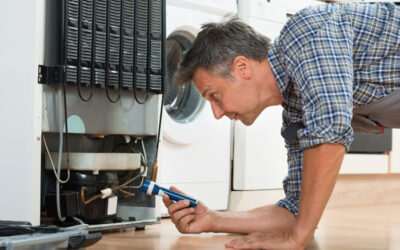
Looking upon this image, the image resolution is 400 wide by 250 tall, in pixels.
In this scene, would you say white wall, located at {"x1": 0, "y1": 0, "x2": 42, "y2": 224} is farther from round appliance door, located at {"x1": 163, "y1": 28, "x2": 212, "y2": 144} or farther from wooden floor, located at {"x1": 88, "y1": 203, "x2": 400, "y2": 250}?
round appliance door, located at {"x1": 163, "y1": 28, "x2": 212, "y2": 144}

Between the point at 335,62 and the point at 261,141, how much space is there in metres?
1.28

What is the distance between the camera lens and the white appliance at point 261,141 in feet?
8.14

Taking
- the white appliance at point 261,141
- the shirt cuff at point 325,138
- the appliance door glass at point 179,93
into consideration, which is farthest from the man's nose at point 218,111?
the white appliance at point 261,141

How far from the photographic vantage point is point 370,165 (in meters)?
3.20

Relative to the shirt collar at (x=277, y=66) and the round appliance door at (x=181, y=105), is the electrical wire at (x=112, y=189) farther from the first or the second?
the shirt collar at (x=277, y=66)

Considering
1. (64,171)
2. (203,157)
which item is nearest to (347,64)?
(64,171)

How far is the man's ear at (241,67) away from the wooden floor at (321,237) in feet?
1.34

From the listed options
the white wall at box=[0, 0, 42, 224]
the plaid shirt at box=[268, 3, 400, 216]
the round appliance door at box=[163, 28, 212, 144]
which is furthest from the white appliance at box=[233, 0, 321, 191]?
the white wall at box=[0, 0, 42, 224]

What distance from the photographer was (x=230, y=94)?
58.2 inches

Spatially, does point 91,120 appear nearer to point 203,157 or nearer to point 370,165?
point 203,157

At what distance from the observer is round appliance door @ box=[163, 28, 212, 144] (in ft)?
7.16

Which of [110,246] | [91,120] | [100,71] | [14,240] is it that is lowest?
[110,246]

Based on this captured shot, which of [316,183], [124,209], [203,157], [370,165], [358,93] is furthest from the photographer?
[370,165]

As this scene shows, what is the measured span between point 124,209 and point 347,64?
91cm
